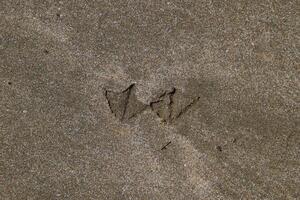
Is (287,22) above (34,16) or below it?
above

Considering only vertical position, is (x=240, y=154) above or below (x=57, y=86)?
above

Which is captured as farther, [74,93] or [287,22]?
[74,93]

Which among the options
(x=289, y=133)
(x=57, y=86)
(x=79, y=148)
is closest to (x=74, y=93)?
(x=57, y=86)

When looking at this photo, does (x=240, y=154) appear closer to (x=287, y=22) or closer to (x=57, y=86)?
(x=287, y=22)

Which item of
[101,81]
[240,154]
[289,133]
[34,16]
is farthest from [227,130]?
[34,16]

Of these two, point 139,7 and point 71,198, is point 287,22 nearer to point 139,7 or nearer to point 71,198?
point 139,7

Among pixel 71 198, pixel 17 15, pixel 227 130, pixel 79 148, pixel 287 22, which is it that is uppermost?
pixel 287 22
